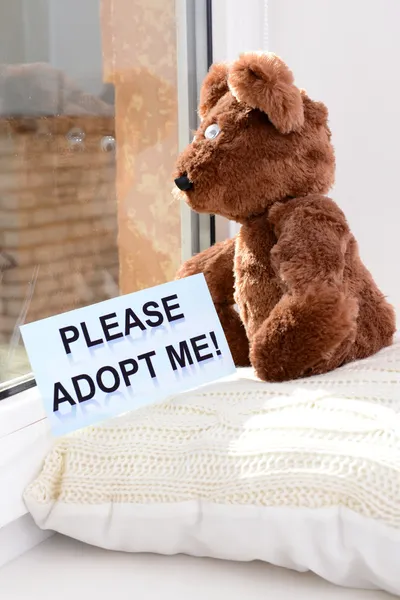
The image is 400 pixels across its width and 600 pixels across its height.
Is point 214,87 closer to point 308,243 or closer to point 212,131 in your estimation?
point 212,131

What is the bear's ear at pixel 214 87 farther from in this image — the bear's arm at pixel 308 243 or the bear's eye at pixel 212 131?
the bear's arm at pixel 308 243

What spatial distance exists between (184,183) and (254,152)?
0.35 ft

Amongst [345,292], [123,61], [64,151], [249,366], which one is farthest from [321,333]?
[123,61]

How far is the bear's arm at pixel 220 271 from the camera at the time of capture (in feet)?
4.09

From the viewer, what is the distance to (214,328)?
3.55 ft

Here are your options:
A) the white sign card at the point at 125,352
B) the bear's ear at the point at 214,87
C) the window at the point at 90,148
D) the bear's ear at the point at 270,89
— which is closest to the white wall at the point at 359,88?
the window at the point at 90,148

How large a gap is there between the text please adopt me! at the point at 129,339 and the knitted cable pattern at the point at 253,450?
0.17 feet

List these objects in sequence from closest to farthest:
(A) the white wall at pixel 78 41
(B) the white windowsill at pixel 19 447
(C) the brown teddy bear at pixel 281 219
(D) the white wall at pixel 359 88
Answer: (B) the white windowsill at pixel 19 447, (C) the brown teddy bear at pixel 281 219, (A) the white wall at pixel 78 41, (D) the white wall at pixel 359 88

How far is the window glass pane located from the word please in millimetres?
143

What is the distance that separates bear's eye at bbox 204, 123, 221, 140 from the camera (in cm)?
113

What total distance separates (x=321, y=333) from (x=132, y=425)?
26 centimetres

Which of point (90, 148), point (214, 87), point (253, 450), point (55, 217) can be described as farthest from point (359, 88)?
point (253, 450)

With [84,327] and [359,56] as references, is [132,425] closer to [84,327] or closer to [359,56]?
[84,327]

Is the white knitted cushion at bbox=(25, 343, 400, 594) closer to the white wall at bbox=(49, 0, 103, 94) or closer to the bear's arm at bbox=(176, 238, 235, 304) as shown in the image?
the bear's arm at bbox=(176, 238, 235, 304)
